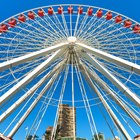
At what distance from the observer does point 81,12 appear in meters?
30.9

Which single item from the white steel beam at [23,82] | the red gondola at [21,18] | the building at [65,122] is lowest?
the white steel beam at [23,82]

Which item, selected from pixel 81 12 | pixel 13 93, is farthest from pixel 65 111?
pixel 13 93

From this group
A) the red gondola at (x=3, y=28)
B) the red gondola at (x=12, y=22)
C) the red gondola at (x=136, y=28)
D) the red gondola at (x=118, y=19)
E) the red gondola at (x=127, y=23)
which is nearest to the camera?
the red gondola at (x=3, y=28)

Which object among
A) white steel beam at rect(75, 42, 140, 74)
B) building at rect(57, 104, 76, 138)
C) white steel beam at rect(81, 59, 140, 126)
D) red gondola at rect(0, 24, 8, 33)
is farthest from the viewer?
building at rect(57, 104, 76, 138)

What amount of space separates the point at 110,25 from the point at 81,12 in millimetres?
3365

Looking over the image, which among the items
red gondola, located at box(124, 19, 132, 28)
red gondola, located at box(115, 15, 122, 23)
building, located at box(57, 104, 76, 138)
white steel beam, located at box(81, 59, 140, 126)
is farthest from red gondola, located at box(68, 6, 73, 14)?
building, located at box(57, 104, 76, 138)

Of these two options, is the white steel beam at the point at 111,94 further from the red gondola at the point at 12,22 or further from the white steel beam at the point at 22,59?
the red gondola at the point at 12,22

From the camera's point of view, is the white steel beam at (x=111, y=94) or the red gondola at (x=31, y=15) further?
the red gondola at (x=31, y=15)

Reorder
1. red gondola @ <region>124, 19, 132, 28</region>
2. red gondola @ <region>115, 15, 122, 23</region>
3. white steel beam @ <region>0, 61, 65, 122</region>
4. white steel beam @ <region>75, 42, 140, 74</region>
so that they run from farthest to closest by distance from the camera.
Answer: red gondola @ <region>115, 15, 122, 23</region> < red gondola @ <region>124, 19, 132, 28</region> < white steel beam @ <region>0, 61, 65, 122</region> < white steel beam @ <region>75, 42, 140, 74</region>

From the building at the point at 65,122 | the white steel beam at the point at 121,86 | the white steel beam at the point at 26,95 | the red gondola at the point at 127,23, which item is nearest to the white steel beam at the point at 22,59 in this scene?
the white steel beam at the point at 121,86

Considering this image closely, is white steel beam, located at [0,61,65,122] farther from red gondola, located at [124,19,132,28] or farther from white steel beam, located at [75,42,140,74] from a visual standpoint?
red gondola, located at [124,19,132,28]

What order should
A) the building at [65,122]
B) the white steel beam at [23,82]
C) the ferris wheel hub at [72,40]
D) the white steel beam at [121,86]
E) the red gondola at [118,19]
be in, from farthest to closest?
the building at [65,122], the red gondola at [118,19], the ferris wheel hub at [72,40], the white steel beam at [121,86], the white steel beam at [23,82]

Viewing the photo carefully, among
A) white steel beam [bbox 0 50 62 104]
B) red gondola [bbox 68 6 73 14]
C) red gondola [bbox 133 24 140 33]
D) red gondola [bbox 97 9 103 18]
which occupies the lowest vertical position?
white steel beam [bbox 0 50 62 104]

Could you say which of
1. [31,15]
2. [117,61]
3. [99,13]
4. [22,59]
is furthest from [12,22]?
[117,61]
